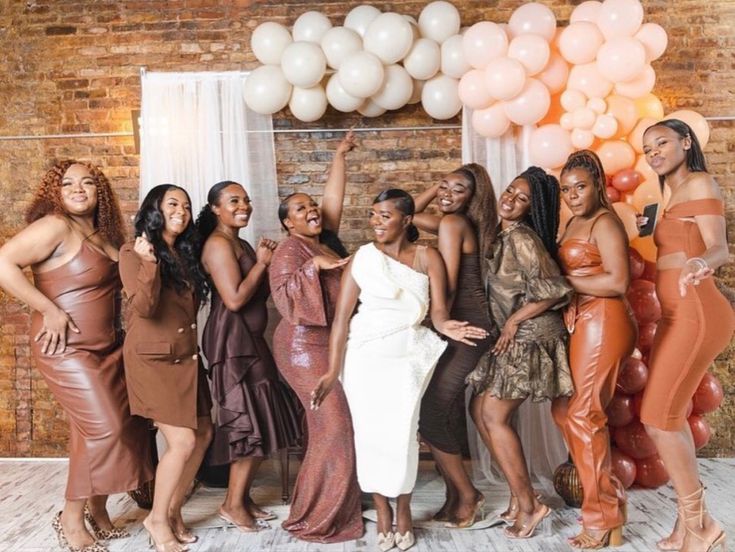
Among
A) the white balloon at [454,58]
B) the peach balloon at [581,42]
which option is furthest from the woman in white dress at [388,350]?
the peach balloon at [581,42]

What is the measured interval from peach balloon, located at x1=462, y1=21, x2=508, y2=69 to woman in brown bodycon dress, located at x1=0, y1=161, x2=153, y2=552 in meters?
2.08

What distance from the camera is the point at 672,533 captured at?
3.19m

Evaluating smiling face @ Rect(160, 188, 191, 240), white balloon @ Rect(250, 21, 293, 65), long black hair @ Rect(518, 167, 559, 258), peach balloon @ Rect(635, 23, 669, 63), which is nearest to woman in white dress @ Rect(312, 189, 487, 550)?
long black hair @ Rect(518, 167, 559, 258)

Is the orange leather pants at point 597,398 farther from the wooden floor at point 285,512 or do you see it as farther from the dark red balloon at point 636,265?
the dark red balloon at point 636,265

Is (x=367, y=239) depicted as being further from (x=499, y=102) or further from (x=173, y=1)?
(x=173, y=1)

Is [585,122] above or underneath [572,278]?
above

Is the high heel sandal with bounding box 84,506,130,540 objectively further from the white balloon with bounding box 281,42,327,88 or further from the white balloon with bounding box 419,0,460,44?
the white balloon with bounding box 419,0,460,44

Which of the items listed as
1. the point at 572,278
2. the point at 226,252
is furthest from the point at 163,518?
the point at 572,278

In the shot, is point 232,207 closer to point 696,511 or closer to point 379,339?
point 379,339

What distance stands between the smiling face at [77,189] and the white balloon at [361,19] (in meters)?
1.83

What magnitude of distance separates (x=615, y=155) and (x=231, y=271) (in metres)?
2.14

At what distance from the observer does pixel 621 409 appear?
3.79m

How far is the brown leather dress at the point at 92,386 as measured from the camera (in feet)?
10.2

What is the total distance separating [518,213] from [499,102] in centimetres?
95
